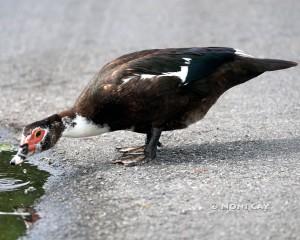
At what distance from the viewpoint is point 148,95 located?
23.9ft

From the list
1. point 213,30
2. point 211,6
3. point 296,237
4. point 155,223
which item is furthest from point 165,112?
point 211,6

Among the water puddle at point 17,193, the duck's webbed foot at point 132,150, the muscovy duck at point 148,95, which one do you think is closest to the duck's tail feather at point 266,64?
the muscovy duck at point 148,95

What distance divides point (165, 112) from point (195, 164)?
0.58 meters

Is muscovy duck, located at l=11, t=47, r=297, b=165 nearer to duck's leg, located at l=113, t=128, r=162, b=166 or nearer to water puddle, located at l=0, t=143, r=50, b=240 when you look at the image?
duck's leg, located at l=113, t=128, r=162, b=166

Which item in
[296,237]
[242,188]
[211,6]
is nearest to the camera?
[296,237]

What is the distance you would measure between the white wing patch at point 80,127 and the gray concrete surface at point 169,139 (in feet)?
1.16

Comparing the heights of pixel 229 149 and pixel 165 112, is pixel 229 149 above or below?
below

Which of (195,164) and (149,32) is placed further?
(149,32)

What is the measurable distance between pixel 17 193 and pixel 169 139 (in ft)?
6.56

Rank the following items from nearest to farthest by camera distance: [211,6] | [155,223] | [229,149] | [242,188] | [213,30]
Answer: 1. [155,223]
2. [242,188]
3. [229,149]
4. [213,30]
5. [211,6]

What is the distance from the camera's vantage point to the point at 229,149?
778 centimetres

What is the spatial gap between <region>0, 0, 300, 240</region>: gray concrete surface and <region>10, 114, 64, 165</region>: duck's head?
36cm

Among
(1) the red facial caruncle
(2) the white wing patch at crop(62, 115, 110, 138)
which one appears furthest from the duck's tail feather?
(1) the red facial caruncle

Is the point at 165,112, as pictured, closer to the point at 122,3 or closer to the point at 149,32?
the point at 149,32
